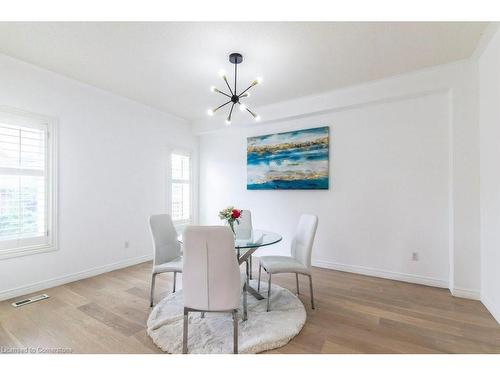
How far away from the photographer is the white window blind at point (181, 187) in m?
4.76

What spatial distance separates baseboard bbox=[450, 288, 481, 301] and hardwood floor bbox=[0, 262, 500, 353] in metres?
0.09

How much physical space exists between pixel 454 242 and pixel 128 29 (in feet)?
13.5

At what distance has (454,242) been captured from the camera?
2.77m

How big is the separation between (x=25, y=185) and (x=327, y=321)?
3.61 meters

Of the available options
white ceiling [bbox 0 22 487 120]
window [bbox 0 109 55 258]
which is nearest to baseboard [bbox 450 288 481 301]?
white ceiling [bbox 0 22 487 120]

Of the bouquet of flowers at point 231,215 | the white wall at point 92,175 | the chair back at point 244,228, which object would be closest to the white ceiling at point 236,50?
the white wall at point 92,175

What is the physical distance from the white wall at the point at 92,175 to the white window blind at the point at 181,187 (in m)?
0.32

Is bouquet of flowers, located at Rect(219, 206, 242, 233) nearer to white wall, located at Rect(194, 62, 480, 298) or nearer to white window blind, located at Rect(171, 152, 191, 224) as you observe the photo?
white wall, located at Rect(194, 62, 480, 298)

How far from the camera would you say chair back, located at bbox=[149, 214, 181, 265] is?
8.61 ft

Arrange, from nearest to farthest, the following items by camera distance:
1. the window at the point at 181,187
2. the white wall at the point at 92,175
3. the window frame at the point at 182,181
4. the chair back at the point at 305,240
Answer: the chair back at the point at 305,240, the white wall at the point at 92,175, the window frame at the point at 182,181, the window at the point at 181,187

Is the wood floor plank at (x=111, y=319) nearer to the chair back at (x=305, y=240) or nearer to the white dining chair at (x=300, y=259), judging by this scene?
the white dining chair at (x=300, y=259)

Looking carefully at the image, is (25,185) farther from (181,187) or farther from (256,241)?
(256,241)
